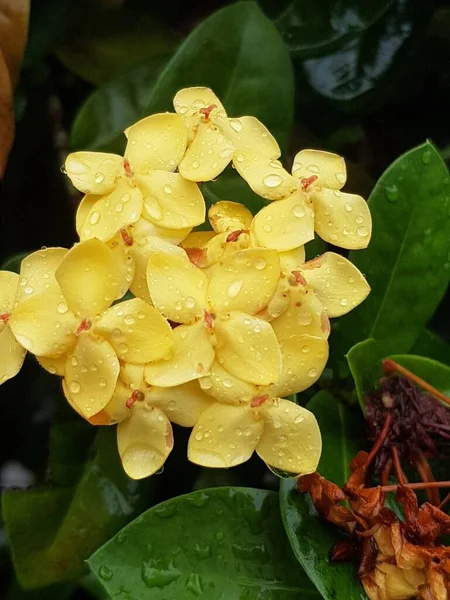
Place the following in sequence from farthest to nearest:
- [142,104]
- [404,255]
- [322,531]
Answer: [142,104], [404,255], [322,531]

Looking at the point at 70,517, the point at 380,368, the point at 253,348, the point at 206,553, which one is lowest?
the point at 70,517

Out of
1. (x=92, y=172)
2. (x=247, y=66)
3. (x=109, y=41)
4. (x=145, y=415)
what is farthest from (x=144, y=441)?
(x=109, y=41)

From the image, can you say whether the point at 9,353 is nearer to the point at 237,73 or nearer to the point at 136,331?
the point at 136,331

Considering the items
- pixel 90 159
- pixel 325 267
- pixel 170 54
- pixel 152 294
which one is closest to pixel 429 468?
pixel 325 267

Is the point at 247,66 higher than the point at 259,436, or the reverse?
the point at 247,66

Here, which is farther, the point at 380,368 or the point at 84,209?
the point at 380,368

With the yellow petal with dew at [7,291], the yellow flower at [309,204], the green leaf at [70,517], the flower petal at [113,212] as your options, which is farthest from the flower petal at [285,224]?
the green leaf at [70,517]

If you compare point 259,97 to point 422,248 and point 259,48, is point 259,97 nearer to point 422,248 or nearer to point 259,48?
point 259,48
